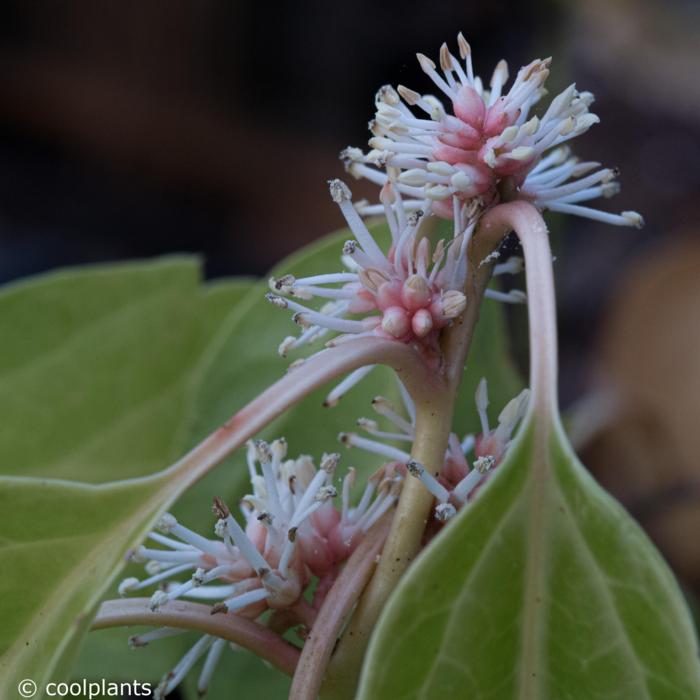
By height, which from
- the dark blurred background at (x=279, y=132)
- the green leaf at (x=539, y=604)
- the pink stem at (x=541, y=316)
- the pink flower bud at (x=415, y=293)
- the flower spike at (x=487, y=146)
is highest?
the dark blurred background at (x=279, y=132)

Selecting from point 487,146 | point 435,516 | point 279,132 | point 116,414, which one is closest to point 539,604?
point 435,516

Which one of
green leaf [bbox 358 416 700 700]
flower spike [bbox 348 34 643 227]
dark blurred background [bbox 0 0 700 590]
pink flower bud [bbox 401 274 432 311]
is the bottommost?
green leaf [bbox 358 416 700 700]

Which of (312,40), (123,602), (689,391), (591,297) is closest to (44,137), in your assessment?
(312,40)

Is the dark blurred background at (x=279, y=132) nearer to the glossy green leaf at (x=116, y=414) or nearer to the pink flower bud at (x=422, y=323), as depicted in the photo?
the glossy green leaf at (x=116, y=414)

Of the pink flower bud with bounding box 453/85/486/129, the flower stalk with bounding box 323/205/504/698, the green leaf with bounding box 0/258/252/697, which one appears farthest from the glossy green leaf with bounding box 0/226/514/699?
the pink flower bud with bounding box 453/85/486/129

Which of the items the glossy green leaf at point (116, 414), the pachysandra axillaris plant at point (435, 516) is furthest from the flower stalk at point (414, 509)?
the glossy green leaf at point (116, 414)

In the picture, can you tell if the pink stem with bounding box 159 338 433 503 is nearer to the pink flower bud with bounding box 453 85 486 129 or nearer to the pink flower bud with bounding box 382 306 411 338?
the pink flower bud with bounding box 382 306 411 338

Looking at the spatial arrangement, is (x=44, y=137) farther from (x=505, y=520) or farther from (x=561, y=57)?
(x=505, y=520)
